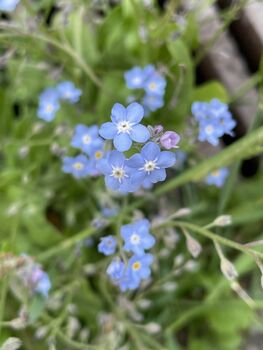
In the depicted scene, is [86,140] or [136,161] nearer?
[136,161]

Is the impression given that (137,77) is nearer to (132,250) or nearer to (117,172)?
(132,250)

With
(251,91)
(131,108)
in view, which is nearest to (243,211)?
(251,91)

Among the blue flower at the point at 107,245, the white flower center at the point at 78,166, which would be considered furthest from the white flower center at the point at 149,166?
the white flower center at the point at 78,166

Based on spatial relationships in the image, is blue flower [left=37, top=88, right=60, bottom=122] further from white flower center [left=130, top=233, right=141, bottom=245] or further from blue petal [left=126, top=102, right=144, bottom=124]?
blue petal [left=126, top=102, right=144, bottom=124]

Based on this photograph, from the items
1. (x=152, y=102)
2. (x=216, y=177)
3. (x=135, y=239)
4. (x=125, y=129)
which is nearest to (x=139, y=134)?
(x=125, y=129)

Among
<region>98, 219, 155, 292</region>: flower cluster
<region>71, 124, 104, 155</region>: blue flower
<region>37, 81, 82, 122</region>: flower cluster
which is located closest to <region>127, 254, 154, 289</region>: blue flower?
<region>98, 219, 155, 292</region>: flower cluster

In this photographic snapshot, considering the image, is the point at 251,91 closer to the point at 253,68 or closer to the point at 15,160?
the point at 253,68
